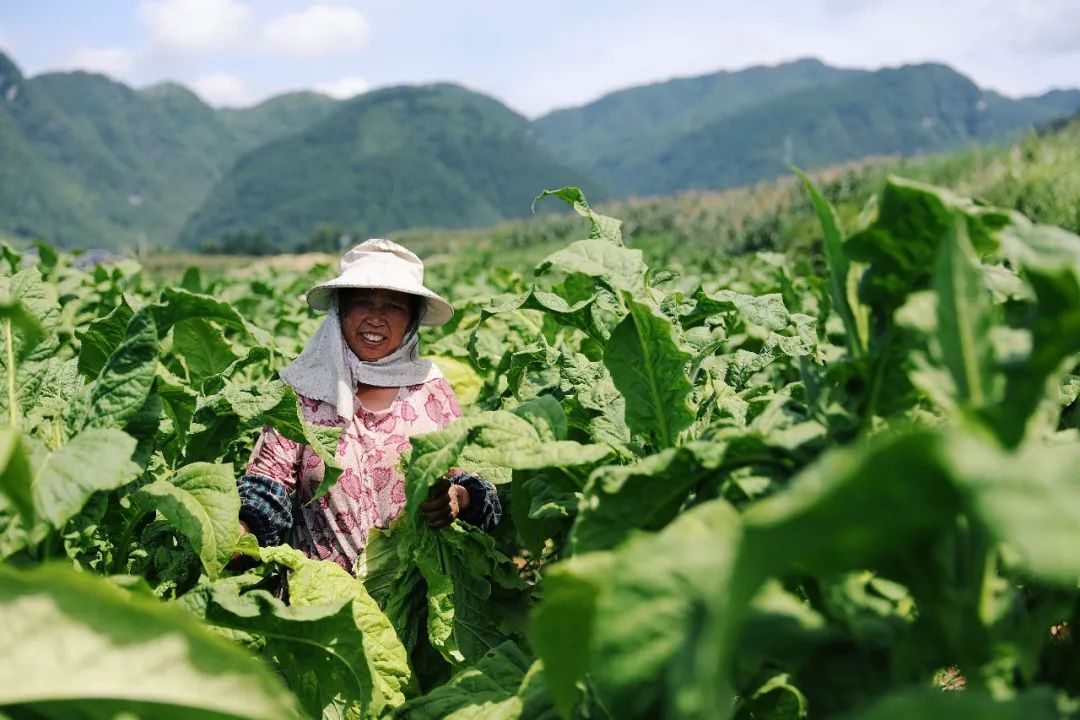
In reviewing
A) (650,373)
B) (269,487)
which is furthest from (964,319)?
(269,487)

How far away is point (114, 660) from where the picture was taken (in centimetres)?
105

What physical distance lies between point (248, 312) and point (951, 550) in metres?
7.42

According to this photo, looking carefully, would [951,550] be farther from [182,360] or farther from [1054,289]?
[182,360]

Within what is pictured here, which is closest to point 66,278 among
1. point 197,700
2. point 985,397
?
point 197,700

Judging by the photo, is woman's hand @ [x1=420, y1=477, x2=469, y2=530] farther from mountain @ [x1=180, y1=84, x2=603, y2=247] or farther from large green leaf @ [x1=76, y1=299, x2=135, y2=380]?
mountain @ [x1=180, y1=84, x2=603, y2=247]

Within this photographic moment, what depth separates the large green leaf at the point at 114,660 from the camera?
103cm

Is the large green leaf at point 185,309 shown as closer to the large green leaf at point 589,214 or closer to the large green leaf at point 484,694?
the large green leaf at point 589,214

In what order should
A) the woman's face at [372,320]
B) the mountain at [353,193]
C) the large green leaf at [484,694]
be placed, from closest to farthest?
1. the large green leaf at [484,694]
2. the woman's face at [372,320]
3. the mountain at [353,193]

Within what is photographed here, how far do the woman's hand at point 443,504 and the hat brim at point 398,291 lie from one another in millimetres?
788

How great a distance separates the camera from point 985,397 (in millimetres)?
1049

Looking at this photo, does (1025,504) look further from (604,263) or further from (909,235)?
(604,263)

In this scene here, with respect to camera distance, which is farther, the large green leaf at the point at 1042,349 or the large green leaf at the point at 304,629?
the large green leaf at the point at 304,629

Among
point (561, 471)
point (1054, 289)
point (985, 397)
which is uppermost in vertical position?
point (1054, 289)

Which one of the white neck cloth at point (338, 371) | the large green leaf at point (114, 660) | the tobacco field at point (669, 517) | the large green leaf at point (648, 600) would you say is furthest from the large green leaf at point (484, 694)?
the white neck cloth at point (338, 371)
